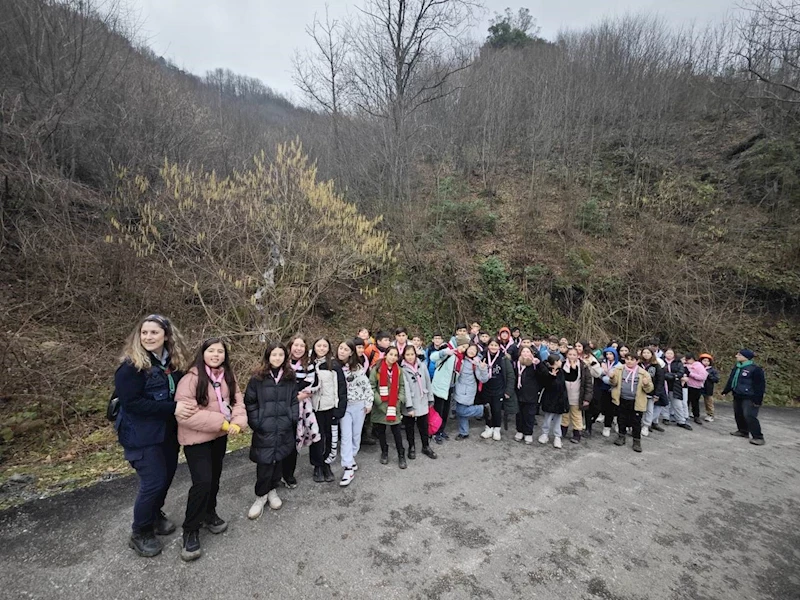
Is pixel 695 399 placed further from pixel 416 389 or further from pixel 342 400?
pixel 342 400

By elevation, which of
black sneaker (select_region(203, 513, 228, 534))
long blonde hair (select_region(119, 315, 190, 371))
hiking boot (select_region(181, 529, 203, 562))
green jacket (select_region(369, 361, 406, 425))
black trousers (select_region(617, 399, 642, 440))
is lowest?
black sneaker (select_region(203, 513, 228, 534))

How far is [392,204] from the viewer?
13.7m

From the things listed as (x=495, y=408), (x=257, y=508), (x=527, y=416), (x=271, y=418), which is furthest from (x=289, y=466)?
(x=527, y=416)

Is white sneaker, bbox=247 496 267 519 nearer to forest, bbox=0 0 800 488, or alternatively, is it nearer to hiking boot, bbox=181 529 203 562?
hiking boot, bbox=181 529 203 562

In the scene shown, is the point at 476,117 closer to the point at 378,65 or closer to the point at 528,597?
the point at 378,65

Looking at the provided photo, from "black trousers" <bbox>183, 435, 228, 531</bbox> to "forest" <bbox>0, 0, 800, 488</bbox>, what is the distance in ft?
10.6

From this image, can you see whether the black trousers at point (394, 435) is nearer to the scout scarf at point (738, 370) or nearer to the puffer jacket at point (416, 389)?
the puffer jacket at point (416, 389)

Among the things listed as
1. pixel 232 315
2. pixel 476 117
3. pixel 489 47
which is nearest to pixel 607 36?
pixel 489 47

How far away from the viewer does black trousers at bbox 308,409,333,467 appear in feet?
14.5

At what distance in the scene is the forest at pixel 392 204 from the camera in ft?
25.5

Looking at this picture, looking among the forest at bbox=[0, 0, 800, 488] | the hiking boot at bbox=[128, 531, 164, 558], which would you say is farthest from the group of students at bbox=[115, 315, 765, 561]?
the forest at bbox=[0, 0, 800, 488]

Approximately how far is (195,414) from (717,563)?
5.12 meters

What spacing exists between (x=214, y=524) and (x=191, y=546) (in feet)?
1.23

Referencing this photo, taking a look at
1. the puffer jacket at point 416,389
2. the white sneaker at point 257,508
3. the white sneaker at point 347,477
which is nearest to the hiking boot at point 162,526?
the white sneaker at point 257,508
